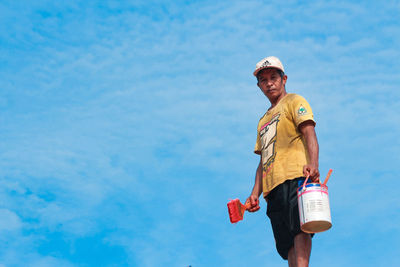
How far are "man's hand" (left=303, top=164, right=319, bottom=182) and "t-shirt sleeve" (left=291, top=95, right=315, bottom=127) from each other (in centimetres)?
60

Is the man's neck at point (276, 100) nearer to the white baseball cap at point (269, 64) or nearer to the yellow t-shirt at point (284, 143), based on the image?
the yellow t-shirt at point (284, 143)

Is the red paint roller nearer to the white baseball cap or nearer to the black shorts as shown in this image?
the black shorts

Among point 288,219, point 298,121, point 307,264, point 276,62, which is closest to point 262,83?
point 276,62

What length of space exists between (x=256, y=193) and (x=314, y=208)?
1.54 meters

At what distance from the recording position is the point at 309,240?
620 cm

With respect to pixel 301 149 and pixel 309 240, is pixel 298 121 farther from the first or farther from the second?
pixel 309 240

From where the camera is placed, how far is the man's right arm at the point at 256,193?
7.15 metres

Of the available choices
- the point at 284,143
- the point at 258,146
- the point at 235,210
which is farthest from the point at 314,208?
the point at 258,146

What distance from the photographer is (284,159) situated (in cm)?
661

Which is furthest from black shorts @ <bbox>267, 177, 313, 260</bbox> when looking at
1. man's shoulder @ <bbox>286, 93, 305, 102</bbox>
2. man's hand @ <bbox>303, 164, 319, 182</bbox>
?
man's shoulder @ <bbox>286, 93, 305, 102</bbox>

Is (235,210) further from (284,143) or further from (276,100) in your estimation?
(276,100)

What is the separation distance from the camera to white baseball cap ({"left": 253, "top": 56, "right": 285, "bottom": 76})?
23.6 ft

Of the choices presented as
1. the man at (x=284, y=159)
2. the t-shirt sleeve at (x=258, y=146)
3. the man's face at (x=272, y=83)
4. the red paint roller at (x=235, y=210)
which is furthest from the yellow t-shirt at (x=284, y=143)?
the red paint roller at (x=235, y=210)

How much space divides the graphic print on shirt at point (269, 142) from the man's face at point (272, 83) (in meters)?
0.39
